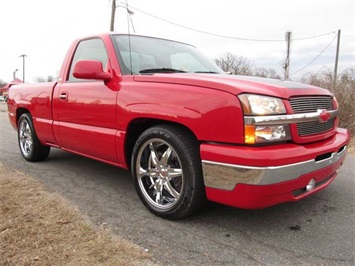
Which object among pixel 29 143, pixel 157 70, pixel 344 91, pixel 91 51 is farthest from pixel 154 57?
pixel 344 91

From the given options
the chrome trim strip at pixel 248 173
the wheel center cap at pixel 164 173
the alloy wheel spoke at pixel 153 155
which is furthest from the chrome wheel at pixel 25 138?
the chrome trim strip at pixel 248 173

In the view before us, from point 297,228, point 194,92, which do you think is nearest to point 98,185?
point 194,92

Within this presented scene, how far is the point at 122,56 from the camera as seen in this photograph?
3482 mm

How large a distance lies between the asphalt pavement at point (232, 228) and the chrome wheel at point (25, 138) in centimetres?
137

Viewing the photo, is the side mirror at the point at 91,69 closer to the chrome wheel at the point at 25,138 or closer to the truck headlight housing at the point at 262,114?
→ the truck headlight housing at the point at 262,114

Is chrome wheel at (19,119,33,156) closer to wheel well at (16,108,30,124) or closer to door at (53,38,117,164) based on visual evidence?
wheel well at (16,108,30,124)

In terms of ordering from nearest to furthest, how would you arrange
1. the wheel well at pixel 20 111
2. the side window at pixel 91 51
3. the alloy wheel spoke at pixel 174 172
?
the alloy wheel spoke at pixel 174 172 < the side window at pixel 91 51 < the wheel well at pixel 20 111

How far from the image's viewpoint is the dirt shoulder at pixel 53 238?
2258 millimetres

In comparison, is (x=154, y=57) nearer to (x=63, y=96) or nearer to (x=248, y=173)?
(x=63, y=96)

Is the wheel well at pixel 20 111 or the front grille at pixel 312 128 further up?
the front grille at pixel 312 128

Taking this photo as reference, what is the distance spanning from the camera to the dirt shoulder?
7.41ft

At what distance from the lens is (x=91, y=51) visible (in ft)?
13.1

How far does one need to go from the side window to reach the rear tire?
133 centimetres

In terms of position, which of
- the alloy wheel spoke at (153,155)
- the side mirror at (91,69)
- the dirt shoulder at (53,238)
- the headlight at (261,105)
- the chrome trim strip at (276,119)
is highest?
the side mirror at (91,69)
